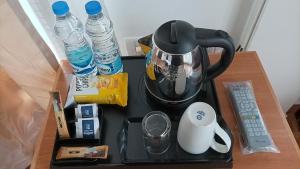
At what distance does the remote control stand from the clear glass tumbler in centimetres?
20

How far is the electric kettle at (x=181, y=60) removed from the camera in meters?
0.57

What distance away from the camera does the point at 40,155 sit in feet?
2.27

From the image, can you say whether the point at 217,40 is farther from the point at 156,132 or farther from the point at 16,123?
the point at 16,123

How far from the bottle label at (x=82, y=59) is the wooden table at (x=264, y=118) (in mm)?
118

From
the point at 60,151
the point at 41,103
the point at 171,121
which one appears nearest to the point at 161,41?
the point at 171,121

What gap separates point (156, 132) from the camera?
62 centimetres

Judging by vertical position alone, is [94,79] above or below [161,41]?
below

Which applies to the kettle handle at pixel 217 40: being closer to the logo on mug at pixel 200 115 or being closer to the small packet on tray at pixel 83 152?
the logo on mug at pixel 200 115

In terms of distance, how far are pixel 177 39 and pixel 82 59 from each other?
287 millimetres

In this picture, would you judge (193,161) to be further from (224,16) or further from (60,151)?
(224,16)

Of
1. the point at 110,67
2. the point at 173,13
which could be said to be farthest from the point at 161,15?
the point at 110,67

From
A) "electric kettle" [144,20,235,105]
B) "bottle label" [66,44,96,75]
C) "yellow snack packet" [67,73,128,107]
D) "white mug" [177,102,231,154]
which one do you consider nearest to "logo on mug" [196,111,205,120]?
"white mug" [177,102,231,154]

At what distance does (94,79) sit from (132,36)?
0.35 meters

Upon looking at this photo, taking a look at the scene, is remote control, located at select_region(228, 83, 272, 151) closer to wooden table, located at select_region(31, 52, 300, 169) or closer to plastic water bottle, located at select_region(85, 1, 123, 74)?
wooden table, located at select_region(31, 52, 300, 169)
